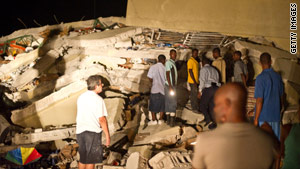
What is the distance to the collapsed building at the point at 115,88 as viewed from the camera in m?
5.52

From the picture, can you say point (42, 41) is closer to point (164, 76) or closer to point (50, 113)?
point (50, 113)

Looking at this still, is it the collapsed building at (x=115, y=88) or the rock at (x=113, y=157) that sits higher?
the collapsed building at (x=115, y=88)

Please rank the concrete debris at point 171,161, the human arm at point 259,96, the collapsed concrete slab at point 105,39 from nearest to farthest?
the human arm at point 259,96 → the concrete debris at point 171,161 → the collapsed concrete slab at point 105,39

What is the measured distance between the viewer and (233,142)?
1729mm

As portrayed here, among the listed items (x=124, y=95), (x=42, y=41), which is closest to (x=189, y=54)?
(x=124, y=95)

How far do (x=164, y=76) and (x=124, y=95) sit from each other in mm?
1561

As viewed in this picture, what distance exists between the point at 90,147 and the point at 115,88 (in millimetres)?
3706

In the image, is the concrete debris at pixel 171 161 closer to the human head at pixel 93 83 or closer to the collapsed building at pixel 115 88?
the collapsed building at pixel 115 88

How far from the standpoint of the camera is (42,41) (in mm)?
11023

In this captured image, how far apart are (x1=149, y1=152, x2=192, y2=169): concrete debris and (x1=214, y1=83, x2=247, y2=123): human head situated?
2695mm

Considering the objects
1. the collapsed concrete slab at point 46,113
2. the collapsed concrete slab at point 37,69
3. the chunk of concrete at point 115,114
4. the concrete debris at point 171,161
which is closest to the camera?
the concrete debris at point 171,161

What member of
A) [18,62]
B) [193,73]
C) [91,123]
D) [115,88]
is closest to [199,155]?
[91,123]

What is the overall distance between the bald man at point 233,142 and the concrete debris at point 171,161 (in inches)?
102

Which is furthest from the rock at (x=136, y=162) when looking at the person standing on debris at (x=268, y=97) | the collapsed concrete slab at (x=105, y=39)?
the collapsed concrete slab at (x=105, y=39)
